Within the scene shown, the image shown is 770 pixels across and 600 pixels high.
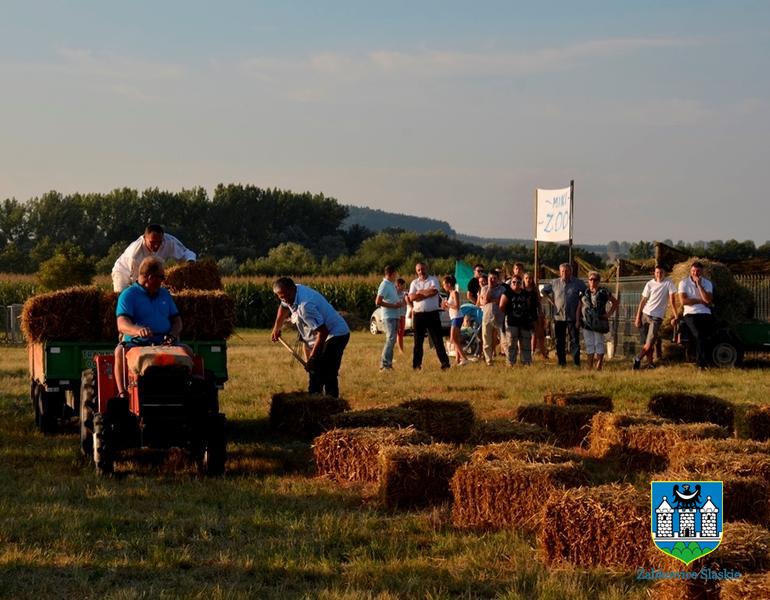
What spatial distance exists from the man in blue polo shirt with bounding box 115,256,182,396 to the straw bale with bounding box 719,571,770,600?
20.8 ft

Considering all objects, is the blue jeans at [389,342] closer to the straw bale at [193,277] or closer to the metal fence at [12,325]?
the straw bale at [193,277]

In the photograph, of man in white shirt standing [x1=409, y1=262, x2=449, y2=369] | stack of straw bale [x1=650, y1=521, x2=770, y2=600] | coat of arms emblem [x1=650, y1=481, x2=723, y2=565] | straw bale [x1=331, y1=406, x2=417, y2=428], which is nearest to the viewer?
stack of straw bale [x1=650, y1=521, x2=770, y2=600]


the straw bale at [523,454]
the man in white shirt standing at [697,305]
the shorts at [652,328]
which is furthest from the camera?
the shorts at [652,328]

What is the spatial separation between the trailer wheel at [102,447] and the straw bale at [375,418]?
2283 millimetres

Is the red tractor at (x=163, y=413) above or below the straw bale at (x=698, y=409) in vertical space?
above

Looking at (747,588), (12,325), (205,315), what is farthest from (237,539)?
(12,325)

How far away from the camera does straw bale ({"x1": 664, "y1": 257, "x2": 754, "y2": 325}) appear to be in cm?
2194

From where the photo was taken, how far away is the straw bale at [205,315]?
12.7 m

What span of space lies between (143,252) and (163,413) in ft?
11.9

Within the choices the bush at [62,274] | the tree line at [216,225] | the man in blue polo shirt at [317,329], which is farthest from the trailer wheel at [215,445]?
the tree line at [216,225]

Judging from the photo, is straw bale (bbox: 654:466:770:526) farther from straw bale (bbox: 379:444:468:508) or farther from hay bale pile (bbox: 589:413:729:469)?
→ hay bale pile (bbox: 589:413:729:469)

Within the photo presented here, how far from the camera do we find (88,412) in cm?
1074

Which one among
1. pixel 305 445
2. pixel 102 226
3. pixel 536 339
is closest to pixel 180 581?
pixel 305 445

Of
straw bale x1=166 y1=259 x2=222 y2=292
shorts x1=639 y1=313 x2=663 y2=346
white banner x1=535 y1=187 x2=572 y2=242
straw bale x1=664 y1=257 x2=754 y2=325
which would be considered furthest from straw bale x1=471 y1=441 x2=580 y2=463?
white banner x1=535 y1=187 x2=572 y2=242
